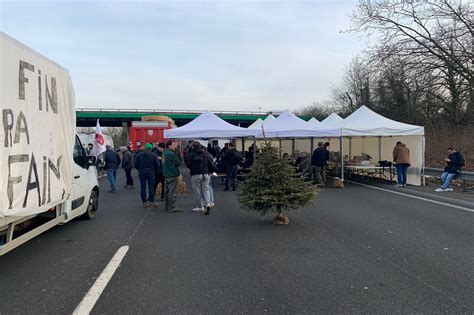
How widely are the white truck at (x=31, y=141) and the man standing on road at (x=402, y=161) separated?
1222 centimetres

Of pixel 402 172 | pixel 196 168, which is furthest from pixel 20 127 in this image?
pixel 402 172

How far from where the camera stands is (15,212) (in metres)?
4.73

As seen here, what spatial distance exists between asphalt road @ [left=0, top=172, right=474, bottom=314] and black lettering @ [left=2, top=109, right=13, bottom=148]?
1.66 m

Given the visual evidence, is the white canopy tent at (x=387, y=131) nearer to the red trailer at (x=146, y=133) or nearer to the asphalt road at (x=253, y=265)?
the asphalt road at (x=253, y=265)

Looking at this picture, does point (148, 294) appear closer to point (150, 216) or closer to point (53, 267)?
point (53, 267)

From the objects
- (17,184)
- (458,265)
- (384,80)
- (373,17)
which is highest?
(373,17)

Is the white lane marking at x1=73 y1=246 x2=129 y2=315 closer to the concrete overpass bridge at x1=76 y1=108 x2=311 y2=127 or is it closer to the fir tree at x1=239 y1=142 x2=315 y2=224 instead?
the fir tree at x1=239 y1=142 x2=315 y2=224

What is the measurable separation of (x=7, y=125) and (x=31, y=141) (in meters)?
0.63

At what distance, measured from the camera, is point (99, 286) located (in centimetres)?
483

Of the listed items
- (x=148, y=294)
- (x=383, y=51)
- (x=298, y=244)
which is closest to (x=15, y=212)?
(x=148, y=294)

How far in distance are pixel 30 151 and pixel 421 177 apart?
48.3ft

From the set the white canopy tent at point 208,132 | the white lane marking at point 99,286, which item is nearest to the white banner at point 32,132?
the white lane marking at point 99,286

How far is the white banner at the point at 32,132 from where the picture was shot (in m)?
4.54

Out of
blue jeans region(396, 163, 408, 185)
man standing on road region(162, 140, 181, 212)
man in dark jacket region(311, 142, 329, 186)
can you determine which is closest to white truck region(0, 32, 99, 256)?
man standing on road region(162, 140, 181, 212)
